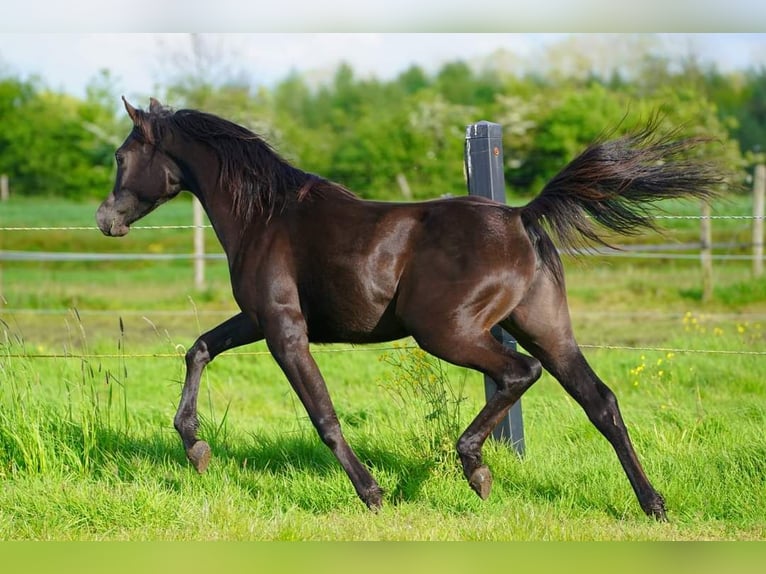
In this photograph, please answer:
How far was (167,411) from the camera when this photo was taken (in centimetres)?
741

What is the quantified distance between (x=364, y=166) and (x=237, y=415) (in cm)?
1784

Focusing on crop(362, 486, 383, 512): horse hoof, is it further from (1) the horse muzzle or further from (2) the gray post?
(1) the horse muzzle

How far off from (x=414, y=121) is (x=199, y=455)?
21.3 m

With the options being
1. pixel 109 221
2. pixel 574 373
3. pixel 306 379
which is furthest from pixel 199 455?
pixel 574 373

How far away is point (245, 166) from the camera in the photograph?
217 inches

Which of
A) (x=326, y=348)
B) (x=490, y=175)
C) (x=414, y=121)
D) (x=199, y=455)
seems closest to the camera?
(x=199, y=455)

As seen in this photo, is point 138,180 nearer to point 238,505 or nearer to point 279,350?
point 279,350

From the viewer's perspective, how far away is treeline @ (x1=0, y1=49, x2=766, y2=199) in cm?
2395

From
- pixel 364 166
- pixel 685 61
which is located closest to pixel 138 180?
pixel 364 166

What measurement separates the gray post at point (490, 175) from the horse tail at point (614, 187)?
3.17ft

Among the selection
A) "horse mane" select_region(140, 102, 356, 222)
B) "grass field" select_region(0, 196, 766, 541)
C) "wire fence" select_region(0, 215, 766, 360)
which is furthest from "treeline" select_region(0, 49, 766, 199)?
"horse mane" select_region(140, 102, 356, 222)

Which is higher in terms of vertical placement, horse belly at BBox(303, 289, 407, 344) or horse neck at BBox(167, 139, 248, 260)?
horse neck at BBox(167, 139, 248, 260)

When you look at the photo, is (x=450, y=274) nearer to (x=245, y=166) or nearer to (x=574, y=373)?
(x=574, y=373)

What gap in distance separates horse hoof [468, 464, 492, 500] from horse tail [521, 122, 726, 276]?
1.16 meters
